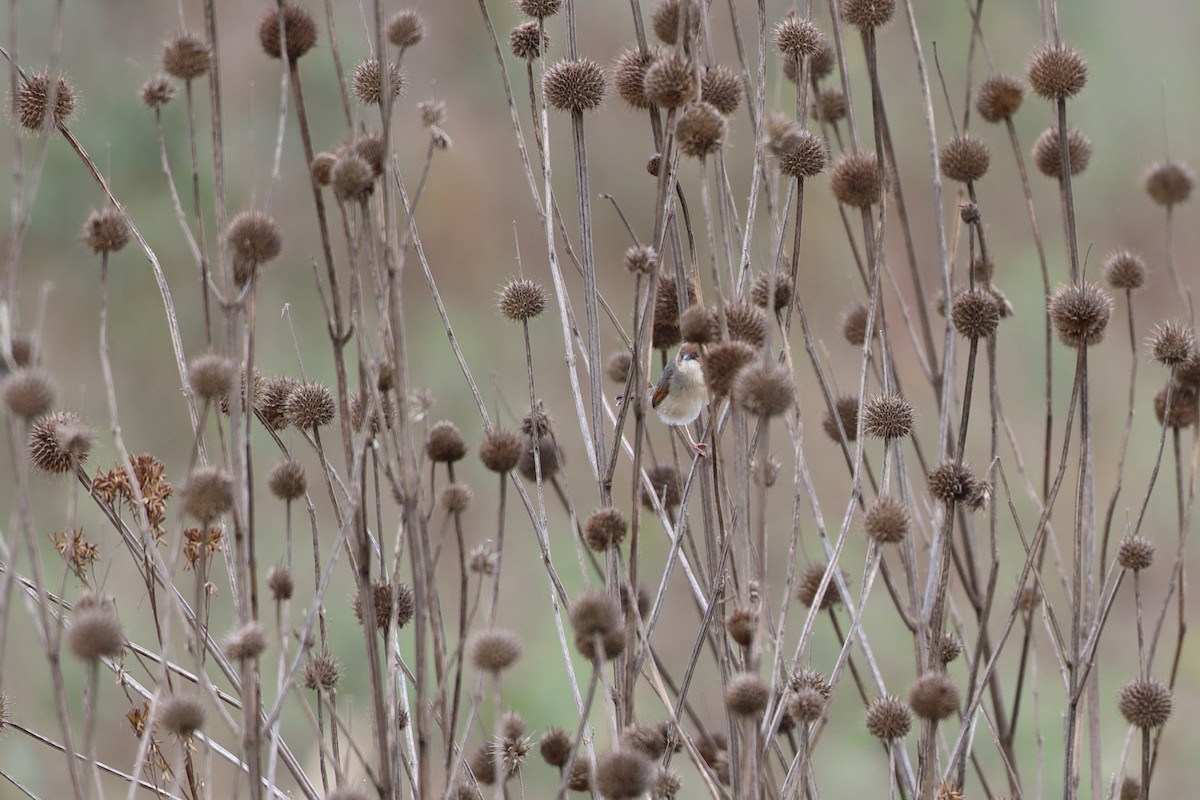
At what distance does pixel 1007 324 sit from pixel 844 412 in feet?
11.6

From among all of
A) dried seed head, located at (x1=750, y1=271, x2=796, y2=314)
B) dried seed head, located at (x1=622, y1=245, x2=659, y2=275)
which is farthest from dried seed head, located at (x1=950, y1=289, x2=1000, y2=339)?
dried seed head, located at (x1=622, y1=245, x2=659, y2=275)

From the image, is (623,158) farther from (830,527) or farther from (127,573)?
(127,573)

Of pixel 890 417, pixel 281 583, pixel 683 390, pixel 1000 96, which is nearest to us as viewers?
pixel 281 583

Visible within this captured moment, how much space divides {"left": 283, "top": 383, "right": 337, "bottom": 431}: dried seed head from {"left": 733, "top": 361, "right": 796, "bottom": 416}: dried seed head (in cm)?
51

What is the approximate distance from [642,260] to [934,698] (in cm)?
52

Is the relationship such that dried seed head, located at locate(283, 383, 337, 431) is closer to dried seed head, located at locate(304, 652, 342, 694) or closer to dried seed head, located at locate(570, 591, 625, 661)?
dried seed head, located at locate(304, 652, 342, 694)

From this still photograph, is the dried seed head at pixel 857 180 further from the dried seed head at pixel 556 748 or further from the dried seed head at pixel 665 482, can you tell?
the dried seed head at pixel 556 748

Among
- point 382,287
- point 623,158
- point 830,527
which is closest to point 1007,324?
point 830,527

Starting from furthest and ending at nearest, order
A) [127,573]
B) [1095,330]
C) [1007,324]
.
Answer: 1. [1007,324]
2. [127,573]
3. [1095,330]

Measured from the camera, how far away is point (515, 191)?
5453mm

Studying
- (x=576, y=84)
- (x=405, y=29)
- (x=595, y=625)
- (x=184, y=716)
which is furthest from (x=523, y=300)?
(x=184, y=716)

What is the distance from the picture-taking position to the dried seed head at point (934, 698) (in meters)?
1.15

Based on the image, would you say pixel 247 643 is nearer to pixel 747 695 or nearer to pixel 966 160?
pixel 747 695

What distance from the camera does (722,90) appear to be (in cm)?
135
